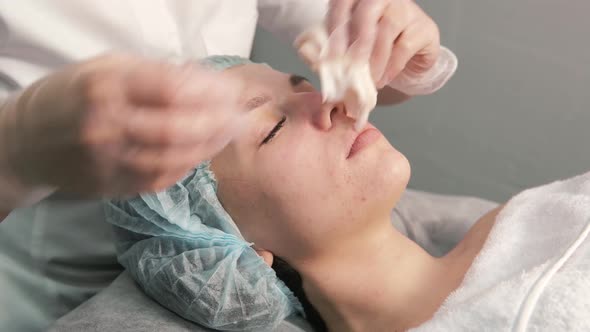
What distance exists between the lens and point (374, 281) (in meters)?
1.02

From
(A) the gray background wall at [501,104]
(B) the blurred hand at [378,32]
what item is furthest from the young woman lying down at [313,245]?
(A) the gray background wall at [501,104]

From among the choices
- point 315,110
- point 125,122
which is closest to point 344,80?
point 315,110

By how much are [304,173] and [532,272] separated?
40cm

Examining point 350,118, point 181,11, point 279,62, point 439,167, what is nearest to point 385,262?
point 350,118

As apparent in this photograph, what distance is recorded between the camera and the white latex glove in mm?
847

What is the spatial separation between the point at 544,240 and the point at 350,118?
0.43 metres

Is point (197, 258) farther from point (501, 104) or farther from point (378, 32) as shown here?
point (501, 104)

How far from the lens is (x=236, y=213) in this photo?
0.97 metres

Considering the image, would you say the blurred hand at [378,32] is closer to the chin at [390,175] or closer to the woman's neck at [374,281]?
the chin at [390,175]

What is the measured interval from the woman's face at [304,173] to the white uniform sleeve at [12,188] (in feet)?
1.27

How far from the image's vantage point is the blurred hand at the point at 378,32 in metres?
0.86

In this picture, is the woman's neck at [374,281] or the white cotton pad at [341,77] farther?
the woman's neck at [374,281]

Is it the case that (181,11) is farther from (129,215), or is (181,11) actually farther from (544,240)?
(544,240)

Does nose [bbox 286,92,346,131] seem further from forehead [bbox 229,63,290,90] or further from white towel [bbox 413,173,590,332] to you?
white towel [bbox 413,173,590,332]
